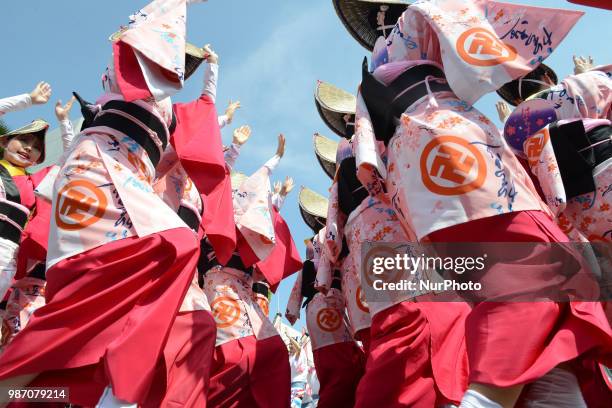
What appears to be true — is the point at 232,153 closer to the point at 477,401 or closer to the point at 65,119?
the point at 65,119

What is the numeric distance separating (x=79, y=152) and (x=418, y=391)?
75.3 inches

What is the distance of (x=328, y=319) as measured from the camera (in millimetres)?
4570

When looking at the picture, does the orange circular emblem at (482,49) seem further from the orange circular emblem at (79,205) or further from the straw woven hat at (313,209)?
the straw woven hat at (313,209)

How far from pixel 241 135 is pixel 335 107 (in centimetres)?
246

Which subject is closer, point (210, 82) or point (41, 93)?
point (210, 82)

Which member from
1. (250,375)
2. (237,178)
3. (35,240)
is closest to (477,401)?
(250,375)

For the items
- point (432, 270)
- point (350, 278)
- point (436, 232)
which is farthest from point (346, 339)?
point (436, 232)

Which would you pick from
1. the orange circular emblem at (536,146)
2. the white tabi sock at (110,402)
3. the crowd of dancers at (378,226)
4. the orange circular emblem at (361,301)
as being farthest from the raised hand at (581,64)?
the white tabi sock at (110,402)

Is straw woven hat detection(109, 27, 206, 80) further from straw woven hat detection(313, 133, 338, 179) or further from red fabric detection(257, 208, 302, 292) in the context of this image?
straw woven hat detection(313, 133, 338, 179)

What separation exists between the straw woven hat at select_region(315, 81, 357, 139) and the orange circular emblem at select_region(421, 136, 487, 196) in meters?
4.28

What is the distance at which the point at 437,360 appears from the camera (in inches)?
113

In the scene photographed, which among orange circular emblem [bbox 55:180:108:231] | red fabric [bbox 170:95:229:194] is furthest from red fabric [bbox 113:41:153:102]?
red fabric [bbox 170:95:229:194]

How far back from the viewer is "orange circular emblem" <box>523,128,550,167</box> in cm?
272

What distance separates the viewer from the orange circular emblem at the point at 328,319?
4527mm
